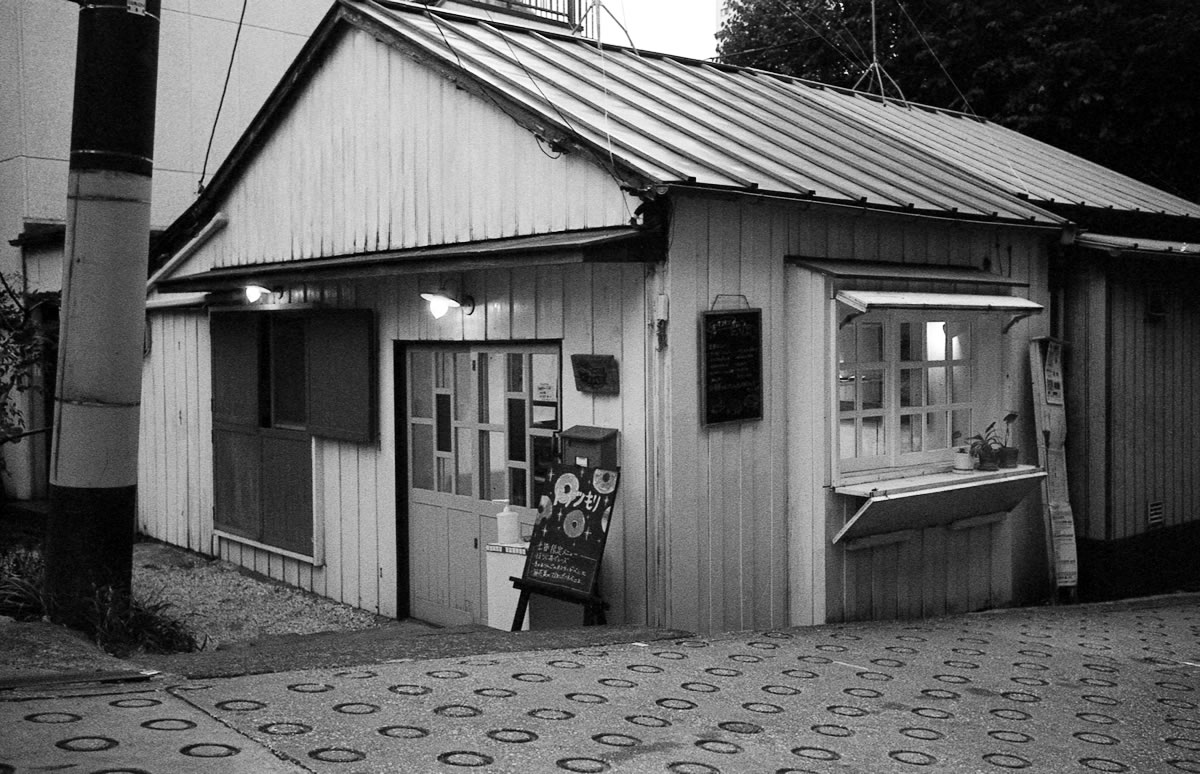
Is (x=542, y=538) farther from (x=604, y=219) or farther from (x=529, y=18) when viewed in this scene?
(x=529, y=18)

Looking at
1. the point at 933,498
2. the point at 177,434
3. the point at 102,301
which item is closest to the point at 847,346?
the point at 933,498

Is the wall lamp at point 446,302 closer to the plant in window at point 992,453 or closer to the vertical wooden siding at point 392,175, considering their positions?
the vertical wooden siding at point 392,175

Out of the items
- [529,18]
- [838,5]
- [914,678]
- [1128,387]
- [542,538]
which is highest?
[838,5]

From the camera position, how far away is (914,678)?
6.41 meters

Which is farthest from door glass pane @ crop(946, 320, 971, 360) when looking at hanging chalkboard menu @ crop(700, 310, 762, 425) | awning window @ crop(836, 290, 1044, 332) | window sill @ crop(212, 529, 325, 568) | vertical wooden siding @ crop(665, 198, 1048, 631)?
window sill @ crop(212, 529, 325, 568)

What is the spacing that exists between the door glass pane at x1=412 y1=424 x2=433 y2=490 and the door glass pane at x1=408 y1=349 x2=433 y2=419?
131 millimetres

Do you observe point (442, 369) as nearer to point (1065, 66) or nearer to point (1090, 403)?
point (1090, 403)

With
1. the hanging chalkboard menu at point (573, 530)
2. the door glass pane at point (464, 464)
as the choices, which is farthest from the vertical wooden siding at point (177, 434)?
the hanging chalkboard menu at point (573, 530)

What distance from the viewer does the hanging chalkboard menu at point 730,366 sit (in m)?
7.44

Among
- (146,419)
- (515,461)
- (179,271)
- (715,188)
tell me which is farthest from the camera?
(146,419)

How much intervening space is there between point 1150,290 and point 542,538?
6.83 meters

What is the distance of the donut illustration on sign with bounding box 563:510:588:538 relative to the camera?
746 cm

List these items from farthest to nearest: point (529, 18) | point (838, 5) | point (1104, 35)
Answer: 1. point (838, 5)
2. point (1104, 35)
3. point (529, 18)

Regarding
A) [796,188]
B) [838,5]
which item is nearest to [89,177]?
[796,188]
